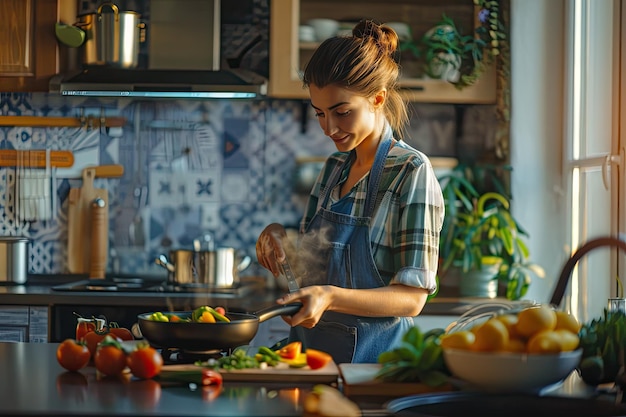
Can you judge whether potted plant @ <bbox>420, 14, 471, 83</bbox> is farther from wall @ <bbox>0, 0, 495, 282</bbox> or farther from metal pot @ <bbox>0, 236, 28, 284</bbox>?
metal pot @ <bbox>0, 236, 28, 284</bbox>

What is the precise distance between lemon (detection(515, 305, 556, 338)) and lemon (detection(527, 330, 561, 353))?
18 mm

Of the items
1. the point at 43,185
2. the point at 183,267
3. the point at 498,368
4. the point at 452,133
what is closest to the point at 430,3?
the point at 452,133

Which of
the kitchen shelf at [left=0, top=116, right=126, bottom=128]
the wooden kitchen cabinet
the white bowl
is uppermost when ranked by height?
the kitchen shelf at [left=0, top=116, right=126, bottom=128]

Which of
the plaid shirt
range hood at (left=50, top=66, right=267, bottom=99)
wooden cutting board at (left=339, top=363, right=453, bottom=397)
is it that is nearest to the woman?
the plaid shirt

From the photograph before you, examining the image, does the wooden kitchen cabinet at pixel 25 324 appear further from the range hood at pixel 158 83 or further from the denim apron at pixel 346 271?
the denim apron at pixel 346 271

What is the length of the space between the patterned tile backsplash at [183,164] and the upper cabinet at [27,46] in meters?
0.32

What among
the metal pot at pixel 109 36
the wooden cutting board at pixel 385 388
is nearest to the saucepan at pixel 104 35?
the metal pot at pixel 109 36

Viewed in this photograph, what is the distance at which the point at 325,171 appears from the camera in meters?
2.52

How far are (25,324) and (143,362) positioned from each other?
6.31ft

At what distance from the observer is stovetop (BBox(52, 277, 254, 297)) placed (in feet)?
11.5

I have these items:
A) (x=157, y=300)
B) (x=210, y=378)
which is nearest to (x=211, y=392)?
(x=210, y=378)

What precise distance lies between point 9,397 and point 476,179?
271cm

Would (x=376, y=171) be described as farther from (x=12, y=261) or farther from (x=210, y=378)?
(x=12, y=261)

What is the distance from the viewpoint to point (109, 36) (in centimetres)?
367
